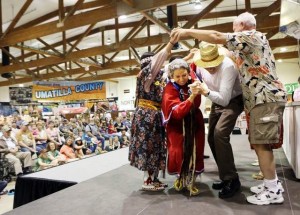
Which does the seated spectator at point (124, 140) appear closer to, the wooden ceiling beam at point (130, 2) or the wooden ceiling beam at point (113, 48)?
the wooden ceiling beam at point (113, 48)

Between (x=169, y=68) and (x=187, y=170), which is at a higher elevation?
(x=169, y=68)

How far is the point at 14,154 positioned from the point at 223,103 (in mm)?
5313

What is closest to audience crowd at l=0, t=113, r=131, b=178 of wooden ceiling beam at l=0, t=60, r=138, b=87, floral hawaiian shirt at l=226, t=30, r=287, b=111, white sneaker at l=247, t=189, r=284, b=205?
wooden ceiling beam at l=0, t=60, r=138, b=87

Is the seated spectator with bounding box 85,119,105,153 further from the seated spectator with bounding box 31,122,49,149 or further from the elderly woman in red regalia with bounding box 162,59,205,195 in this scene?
the elderly woman in red regalia with bounding box 162,59,205,195

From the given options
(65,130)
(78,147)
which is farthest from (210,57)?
(65,130)

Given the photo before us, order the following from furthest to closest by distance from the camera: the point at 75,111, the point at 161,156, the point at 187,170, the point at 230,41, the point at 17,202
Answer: the point at 75,111 → the point at 17,202 → the point at 161,156 → the point at 187,170 → the point at 230,41

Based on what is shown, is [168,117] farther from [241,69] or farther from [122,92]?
[122,92]

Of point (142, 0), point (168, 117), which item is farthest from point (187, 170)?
point (142, 0)

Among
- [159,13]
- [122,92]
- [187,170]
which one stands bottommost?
[187,170]

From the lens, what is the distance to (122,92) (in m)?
19.1

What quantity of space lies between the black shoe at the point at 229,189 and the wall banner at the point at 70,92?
1187cm

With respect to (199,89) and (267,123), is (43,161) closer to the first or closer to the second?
(199,89)

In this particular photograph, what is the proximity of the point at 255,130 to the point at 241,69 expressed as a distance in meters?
0.40

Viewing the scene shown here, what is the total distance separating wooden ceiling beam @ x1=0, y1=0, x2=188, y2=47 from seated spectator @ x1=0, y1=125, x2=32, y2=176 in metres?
2.24
